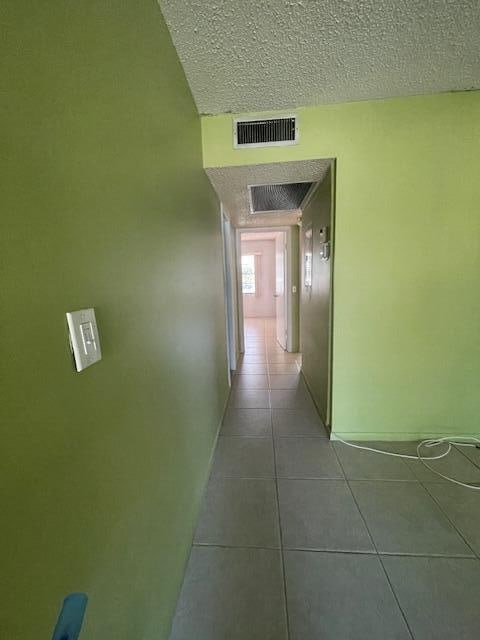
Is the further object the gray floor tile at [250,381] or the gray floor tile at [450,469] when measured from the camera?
the gray floor tile at [250,381]

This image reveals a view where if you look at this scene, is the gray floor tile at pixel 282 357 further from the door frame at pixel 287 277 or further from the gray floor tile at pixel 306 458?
the gray floor tile at pixel 306 458

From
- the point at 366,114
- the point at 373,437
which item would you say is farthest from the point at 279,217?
the point at 373,437

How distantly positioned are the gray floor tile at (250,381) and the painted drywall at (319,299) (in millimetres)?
551

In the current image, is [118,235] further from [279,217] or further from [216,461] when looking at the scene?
[279,217]

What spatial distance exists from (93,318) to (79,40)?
64 cm

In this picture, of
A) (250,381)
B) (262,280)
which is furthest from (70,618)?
(262,280)

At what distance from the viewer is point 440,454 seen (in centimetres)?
179

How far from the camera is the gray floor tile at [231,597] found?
92 centimetres

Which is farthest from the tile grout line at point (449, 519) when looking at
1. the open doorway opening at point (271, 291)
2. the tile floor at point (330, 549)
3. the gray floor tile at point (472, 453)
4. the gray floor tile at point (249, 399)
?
the open doorway opening at point (271, 291)

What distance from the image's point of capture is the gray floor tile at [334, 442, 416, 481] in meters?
1.61

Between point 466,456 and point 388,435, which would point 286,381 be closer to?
point 388,435

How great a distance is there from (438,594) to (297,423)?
1.26 metres

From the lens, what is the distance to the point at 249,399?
8.81ft

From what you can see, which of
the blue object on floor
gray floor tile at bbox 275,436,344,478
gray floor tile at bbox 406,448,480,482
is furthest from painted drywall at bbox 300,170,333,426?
the blue object on floor
